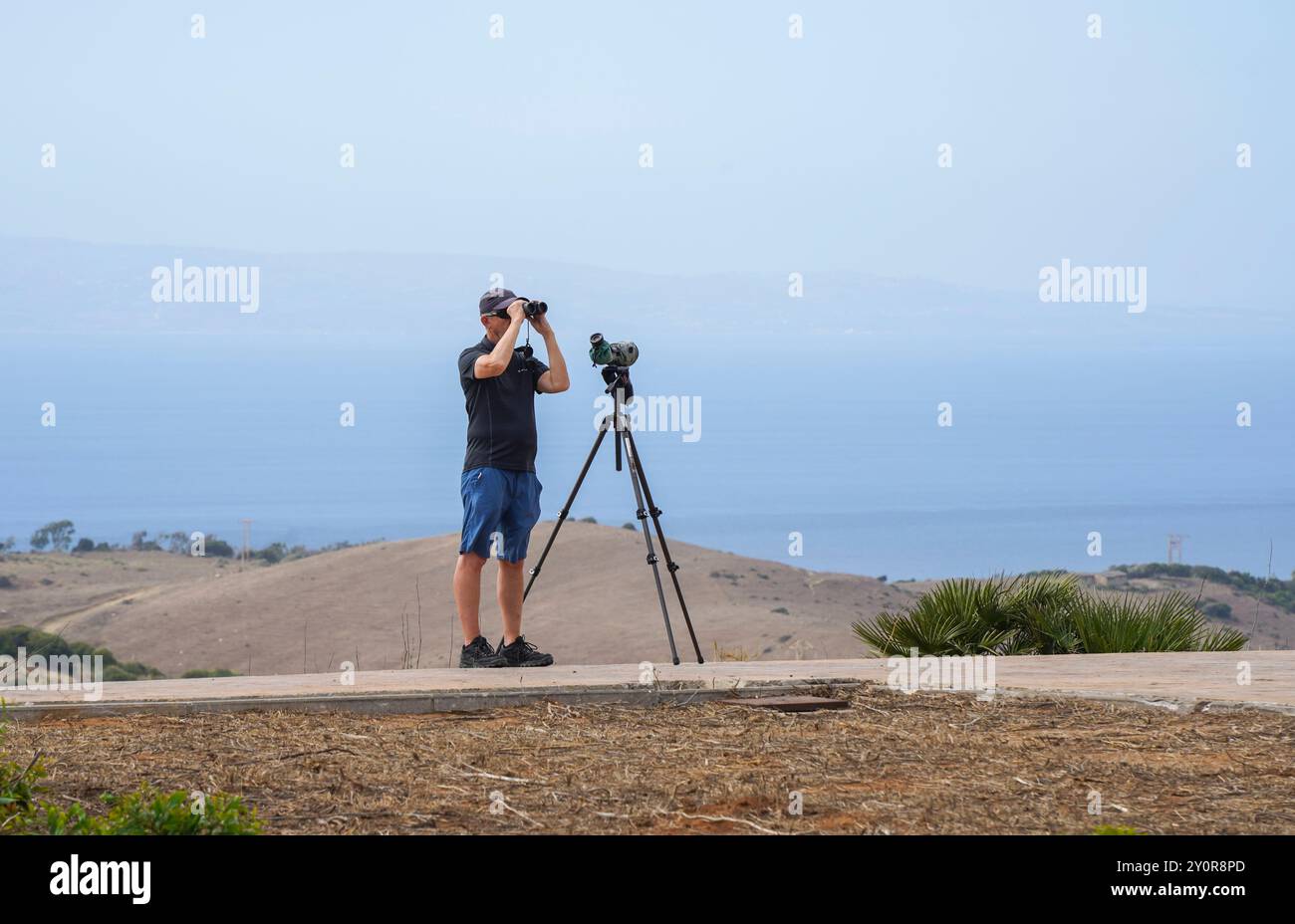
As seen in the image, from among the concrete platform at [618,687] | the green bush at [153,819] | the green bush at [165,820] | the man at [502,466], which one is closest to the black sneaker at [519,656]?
the man at [502,466]

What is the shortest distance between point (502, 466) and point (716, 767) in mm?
3357

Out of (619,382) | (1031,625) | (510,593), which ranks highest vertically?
(619,382)

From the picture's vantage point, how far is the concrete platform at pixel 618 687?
7.60m

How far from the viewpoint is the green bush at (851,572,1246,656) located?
1030 centimetres

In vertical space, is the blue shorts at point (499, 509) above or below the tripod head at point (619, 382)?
below

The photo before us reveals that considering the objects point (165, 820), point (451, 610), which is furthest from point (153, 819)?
point (451, 610)

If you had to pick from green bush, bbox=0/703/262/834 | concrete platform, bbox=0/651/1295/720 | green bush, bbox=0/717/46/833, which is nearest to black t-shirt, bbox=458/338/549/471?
concrete platform, bbox=0/651/1295/720

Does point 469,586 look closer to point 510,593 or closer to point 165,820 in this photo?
point 510,593

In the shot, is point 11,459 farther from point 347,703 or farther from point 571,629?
point 347,703

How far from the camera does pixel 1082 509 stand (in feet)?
426

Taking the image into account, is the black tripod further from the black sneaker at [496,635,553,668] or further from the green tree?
the green tree

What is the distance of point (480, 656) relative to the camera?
9.10m

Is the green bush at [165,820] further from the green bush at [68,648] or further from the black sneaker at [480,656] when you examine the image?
the green bush at [68,648]
